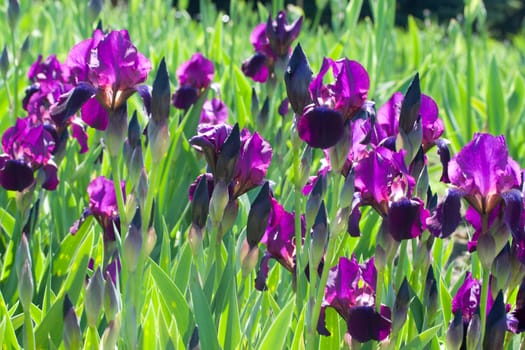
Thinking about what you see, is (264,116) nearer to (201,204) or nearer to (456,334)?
(201,204)

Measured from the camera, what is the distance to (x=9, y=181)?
1464mm

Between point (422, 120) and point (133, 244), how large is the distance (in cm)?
59

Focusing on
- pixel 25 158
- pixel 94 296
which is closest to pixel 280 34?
pixel 25 158

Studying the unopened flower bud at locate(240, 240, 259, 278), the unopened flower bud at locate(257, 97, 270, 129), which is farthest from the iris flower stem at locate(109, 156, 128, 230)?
the unopened flower bud at locate(257, 97, 270, 129)

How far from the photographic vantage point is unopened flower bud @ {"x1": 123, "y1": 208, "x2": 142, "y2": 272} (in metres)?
1.06

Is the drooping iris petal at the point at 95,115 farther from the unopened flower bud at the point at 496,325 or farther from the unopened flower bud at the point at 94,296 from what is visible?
the unopened flower bud at the point at 496,325

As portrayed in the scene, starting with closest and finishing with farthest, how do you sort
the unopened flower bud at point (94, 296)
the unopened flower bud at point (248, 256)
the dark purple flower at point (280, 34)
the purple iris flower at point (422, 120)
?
the unopened flower bud at point (94, 296) < the unopened flower bud at point (248, 256) < the purple iris flower at point (422, 120) < the dark purple flower at point (280, 34)

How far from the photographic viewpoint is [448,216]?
1.08 meters

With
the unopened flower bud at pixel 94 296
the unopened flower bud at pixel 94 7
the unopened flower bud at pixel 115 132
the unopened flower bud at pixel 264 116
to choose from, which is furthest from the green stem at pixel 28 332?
the unopened flower bud at pixel 94 7

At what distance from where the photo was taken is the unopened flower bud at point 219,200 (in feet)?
3.71

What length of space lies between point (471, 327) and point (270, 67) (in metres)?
1.43

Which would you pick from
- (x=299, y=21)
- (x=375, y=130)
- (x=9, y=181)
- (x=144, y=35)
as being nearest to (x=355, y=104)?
(x=375, y=130)

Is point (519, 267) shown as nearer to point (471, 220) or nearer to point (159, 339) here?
point (471, 220)

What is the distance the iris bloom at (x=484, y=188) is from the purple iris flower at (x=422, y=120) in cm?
24
